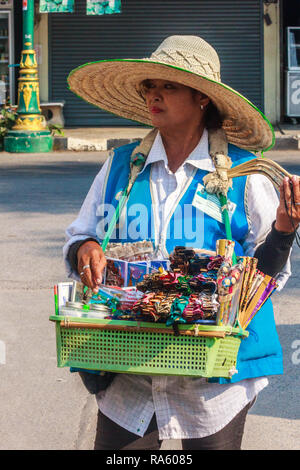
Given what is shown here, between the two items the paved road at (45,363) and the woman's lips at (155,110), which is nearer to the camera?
the woman's lips at (155,110)

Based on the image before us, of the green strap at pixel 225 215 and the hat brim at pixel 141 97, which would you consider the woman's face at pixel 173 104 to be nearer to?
the hat brim at pixel 141 97

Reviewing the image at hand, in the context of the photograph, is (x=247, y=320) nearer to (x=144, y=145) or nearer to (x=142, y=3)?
(x=144, y=145)

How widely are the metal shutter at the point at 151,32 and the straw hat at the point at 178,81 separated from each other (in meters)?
15.5

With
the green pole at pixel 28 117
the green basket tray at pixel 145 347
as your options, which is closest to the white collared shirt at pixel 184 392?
the green basket tray at pixel 145 347

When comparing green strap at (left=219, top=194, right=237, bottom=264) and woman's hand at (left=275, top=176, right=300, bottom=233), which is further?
green strap at (left=219, top=194, right=237, bottom=264)

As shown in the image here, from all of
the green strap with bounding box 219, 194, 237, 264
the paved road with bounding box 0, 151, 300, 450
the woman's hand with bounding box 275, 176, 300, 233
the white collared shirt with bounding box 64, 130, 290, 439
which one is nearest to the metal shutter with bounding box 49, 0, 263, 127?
the paved road with bounding box 0, 151, 300, 450

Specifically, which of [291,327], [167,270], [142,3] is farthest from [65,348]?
[142,3]

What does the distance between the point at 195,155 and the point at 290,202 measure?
445 mm

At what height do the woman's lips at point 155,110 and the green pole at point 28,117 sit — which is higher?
the green pole at point 28,117

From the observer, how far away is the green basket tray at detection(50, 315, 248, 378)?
225 centimetres

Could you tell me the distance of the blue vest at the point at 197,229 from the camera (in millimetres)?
2553

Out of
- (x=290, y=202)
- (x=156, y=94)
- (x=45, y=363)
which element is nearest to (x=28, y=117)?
(x=45, y=363)

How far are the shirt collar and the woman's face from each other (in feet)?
0.20

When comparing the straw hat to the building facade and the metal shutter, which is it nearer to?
the metal shutter
